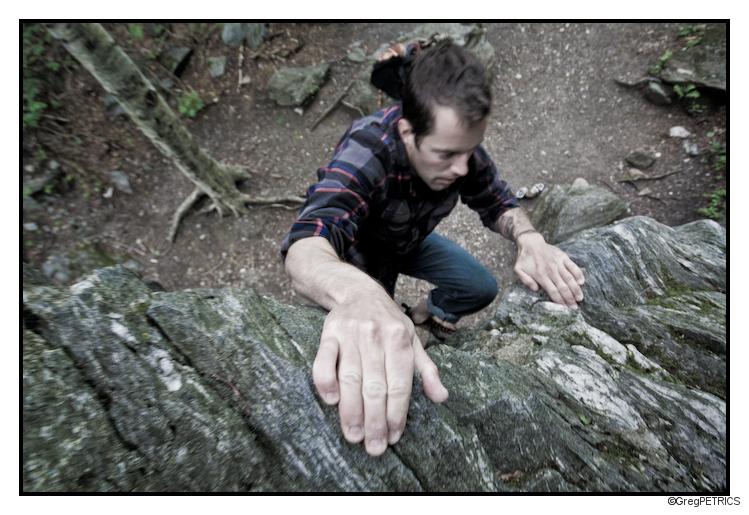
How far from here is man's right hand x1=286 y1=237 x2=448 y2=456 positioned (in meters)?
1.25

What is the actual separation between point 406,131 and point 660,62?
7763 mm

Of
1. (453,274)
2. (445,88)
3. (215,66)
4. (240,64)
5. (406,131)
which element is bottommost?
(453,274)

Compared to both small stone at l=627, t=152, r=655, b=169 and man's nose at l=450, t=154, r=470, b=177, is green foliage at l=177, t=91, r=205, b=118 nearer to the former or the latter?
man's nose at l=450, t=154, r=470, b=177

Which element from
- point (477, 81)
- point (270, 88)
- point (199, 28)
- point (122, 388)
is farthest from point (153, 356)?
point (199, 28)

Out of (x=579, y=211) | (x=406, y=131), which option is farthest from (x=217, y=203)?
(x=579, y=211)

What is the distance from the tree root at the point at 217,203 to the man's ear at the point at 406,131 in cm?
410

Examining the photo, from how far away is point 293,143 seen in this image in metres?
6.98

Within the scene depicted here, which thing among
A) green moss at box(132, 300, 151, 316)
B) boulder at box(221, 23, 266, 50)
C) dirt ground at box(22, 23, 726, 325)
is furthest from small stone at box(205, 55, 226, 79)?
green moss at box(132, 300, 151, 316)

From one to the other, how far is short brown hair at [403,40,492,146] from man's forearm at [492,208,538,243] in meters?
1.31

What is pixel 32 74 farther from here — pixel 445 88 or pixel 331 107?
pixel 445 88

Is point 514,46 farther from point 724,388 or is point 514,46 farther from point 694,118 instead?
point 724,388

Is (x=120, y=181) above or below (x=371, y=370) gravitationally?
above

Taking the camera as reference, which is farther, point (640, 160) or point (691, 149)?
point (640, 160)

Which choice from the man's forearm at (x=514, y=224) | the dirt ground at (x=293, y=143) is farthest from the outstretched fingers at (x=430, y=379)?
the dirt ground at (x=293, y=143)
